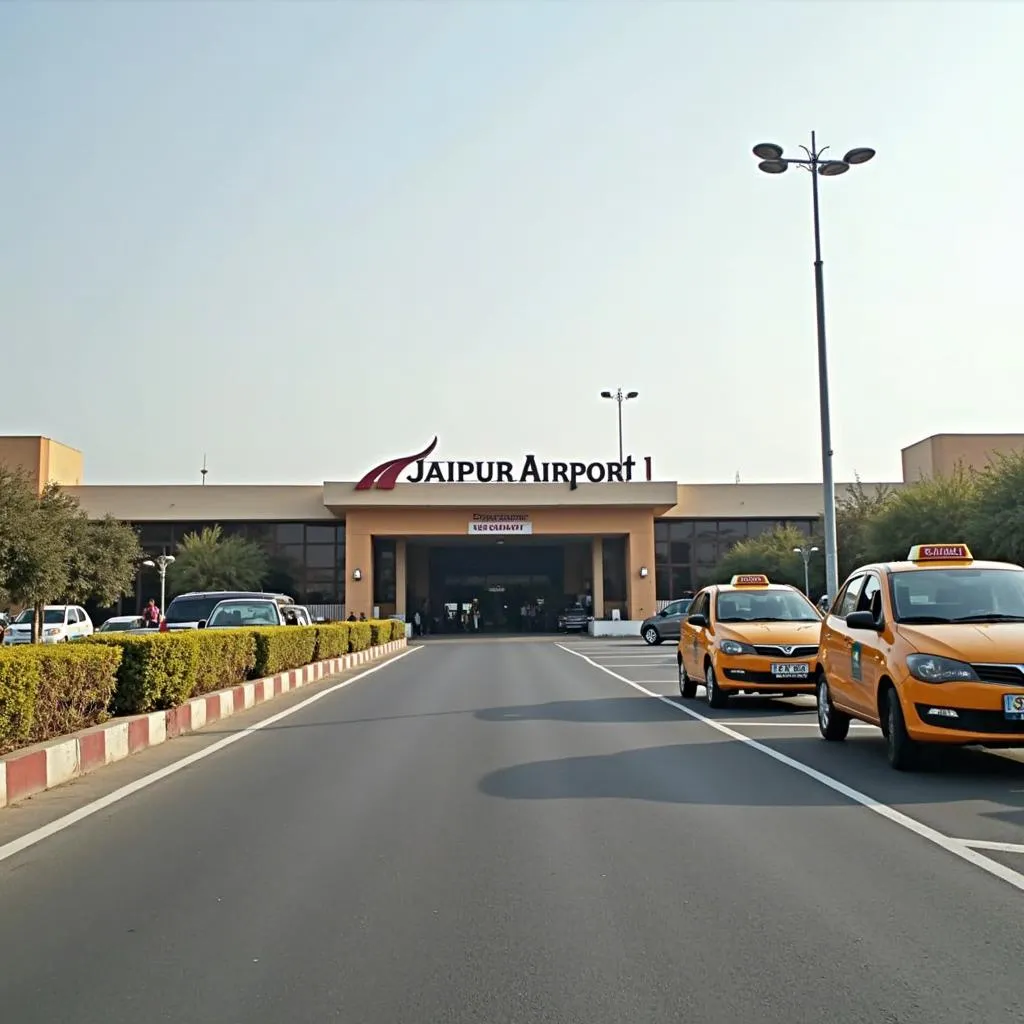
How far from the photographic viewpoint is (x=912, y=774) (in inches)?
371

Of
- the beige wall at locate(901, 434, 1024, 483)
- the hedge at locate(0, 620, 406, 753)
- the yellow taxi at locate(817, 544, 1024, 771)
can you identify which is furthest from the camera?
the beige wall at locate(901, 434, 1024, 483)

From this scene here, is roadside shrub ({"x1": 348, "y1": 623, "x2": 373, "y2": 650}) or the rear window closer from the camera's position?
the rear window

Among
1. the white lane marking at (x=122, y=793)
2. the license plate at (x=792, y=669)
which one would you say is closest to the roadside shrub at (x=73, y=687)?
the white lane marking at (x=122, y=793)

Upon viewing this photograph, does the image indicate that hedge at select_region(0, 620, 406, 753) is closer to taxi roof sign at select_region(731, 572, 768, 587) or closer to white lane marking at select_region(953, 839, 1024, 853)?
A: white lane marking at select_region(953, 839, 1024, 853)

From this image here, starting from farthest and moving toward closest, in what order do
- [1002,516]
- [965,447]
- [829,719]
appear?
1. [965,447]
2. [1002,516]
3. [829,719]

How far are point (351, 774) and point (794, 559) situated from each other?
43312 millimetres

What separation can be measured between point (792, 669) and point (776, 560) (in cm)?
3736

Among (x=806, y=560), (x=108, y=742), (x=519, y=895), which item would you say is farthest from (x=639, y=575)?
(x=519, y=895)

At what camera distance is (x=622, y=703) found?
1655cm

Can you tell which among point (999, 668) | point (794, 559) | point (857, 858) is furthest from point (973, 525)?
point (857, 858)

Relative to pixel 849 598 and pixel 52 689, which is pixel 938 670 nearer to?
pixel 849 598

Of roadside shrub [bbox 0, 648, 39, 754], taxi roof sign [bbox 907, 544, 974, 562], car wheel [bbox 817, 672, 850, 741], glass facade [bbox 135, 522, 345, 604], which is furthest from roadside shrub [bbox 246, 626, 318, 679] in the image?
glass facade [bbox 135, 522, 345, 604]

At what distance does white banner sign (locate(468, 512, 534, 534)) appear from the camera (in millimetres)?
53531

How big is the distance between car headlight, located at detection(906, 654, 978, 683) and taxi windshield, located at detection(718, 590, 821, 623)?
673 centimetres
